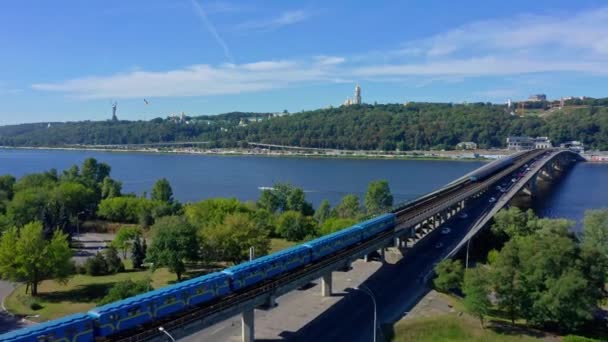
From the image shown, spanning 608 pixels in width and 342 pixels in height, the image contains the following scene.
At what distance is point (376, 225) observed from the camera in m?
39.3

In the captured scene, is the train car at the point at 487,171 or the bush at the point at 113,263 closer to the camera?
the bush at the point at 113,263

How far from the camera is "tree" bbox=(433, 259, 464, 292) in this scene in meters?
32.8

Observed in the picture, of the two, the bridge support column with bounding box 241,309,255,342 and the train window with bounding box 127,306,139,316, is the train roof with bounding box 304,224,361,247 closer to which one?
the bridge support column with bounding box 241,309,255,342

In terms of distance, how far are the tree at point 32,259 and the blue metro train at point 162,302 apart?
16.4 metres

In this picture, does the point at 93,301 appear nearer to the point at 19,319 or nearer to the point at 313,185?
the point at 19,319

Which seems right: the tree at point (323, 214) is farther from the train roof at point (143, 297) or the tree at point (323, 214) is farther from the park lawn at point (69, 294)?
the train roof at point (143, 297)

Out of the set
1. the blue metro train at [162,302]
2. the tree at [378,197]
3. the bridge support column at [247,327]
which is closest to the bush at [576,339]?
the blue metro train at [162,302]

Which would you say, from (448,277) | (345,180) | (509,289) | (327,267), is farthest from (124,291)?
(345,180)

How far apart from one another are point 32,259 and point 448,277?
27.5 meters

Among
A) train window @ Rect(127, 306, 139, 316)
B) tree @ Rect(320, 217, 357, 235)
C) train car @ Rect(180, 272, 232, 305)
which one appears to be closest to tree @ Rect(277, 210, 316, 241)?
tree @ Rect(320, 217, 357, 235)

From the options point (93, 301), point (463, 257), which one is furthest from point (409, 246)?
point (93, 301)

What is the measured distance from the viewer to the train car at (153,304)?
19.1 metres

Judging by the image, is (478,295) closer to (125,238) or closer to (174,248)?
(174,248)

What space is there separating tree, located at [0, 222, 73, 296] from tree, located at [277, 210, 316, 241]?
2210 cm
